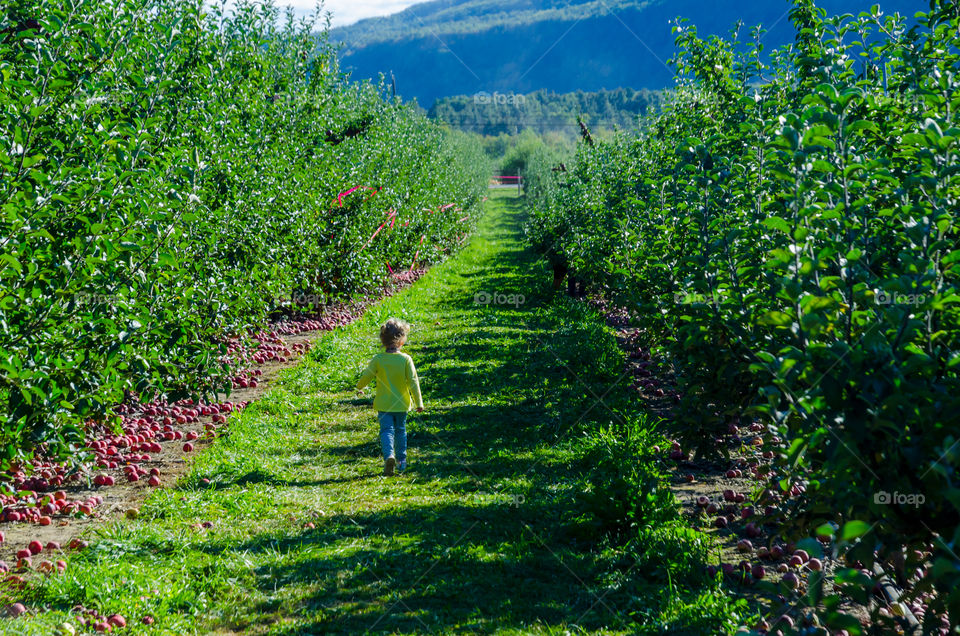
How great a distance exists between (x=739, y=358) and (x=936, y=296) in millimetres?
2623

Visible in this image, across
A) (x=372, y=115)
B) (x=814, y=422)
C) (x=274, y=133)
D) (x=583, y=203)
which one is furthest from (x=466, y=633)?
(x=372, y=115)

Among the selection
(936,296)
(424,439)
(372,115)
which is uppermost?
(372,115)

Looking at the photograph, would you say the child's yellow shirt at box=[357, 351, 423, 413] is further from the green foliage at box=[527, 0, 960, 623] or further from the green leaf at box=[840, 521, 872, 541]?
the green leaf at box=[840, 521, 872, 541]

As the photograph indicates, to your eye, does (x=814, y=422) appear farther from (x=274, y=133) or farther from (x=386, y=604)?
(x=274, y=133)

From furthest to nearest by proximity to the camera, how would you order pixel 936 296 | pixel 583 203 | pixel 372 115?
1. pixel 372 115
2. pixel 583 203
3. pixel 936 296

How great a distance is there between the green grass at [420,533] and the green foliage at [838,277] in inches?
37.7

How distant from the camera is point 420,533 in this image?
468 cm

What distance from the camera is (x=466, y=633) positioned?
139 inches

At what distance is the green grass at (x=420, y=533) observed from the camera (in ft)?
12.0
